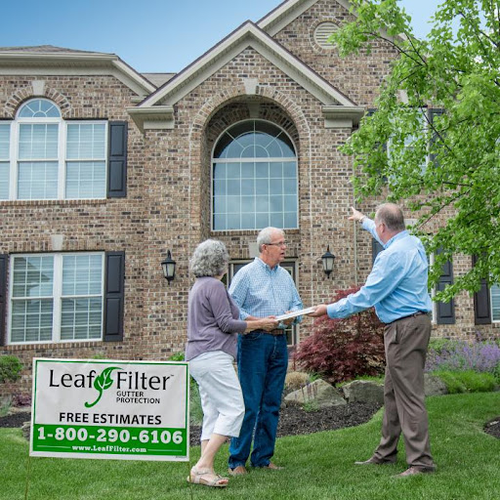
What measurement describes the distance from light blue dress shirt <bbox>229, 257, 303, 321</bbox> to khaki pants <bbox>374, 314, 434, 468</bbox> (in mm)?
1034

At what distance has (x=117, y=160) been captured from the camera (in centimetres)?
1527

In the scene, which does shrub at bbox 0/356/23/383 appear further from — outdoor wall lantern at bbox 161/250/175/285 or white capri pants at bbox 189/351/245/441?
white capri pants at bbox 189/351/245/441

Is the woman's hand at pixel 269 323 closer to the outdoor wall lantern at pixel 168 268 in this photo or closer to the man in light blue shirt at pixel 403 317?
the man in light blue shirt at pixel 403 317

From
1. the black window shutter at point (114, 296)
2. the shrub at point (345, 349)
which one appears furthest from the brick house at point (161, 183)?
the shrub at point (345, 349)

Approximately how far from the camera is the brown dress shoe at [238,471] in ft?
17.0

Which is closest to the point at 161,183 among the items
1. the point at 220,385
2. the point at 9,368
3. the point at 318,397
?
the point at 9,368

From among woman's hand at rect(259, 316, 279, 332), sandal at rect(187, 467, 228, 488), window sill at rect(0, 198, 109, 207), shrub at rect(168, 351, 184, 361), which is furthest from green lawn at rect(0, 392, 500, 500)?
window sill at rect(0, 198, 109, 207)

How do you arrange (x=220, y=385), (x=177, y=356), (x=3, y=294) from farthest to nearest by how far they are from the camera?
(x=3, y=294)
(x=177, y=356)
(x=220, y=385)

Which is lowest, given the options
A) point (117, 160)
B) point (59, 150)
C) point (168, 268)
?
point (168, 268)

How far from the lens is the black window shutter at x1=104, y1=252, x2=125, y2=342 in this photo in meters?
14.7

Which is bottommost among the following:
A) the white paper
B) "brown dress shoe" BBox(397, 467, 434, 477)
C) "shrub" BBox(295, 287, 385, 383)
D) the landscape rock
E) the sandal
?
the landscape rock

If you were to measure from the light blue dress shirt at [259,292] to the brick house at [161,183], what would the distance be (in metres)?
8.19

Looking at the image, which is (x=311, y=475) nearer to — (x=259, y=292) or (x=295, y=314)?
(x=295, y=314)

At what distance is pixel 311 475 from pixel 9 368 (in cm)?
1026
